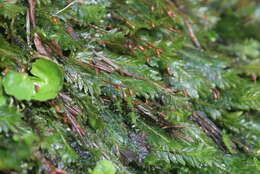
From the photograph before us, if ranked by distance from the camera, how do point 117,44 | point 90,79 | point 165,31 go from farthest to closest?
1. point 165,31
2. point 117,44
3. point 90,79

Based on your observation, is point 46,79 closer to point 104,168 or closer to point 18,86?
point 18,86

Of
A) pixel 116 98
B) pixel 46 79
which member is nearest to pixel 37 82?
pixel 46 79

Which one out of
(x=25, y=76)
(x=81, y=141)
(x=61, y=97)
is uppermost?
(x=25, y=76)

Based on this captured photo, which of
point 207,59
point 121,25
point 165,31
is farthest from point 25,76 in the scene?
point 207,59

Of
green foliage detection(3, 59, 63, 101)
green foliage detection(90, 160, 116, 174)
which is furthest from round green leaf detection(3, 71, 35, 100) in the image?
green foliage detection(90, 160, 116, 174)

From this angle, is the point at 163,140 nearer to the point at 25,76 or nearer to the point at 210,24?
the point at 25,76
